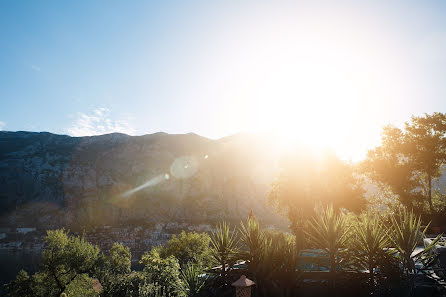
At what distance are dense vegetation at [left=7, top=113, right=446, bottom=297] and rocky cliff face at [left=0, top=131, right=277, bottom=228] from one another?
87882 millimetres

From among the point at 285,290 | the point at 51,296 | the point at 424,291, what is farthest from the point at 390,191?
the point at 51,296

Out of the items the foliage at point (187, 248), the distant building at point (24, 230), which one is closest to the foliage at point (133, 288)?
the foliage at point (187, 248)

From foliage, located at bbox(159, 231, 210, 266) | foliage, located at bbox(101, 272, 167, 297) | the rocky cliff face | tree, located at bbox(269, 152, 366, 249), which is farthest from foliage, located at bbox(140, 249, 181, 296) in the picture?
A: the rocky cliff face

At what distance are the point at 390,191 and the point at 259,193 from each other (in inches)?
4411

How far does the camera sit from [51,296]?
29.4 m

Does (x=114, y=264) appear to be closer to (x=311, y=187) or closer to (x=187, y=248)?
(x=187, y=248)

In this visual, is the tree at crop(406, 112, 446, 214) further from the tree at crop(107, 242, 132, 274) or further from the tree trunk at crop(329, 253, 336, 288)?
the tree at crop(107, 242, 132, 274)

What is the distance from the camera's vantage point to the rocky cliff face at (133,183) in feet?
443

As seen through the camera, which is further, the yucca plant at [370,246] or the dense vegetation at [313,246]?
the dense vegetation at [313,246]

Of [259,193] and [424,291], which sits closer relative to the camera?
[424,291]

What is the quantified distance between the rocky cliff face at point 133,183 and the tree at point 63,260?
9943 cm

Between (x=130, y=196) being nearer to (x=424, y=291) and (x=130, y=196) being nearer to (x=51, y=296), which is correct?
Answer: (x=51, y=296)

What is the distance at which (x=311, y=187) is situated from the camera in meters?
29.7

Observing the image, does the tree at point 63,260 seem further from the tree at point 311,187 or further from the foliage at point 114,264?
the tree at point 311,187
